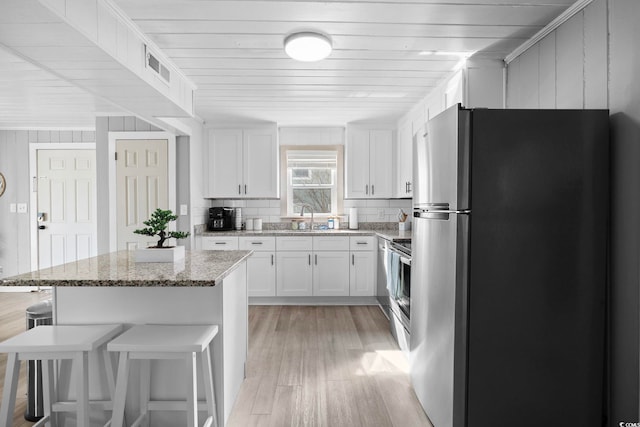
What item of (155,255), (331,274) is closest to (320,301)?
(331,274)

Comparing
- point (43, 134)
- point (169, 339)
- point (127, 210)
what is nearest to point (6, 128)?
point (43, 134)

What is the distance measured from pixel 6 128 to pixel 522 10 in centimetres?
629

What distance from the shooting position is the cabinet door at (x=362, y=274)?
4.59 meters

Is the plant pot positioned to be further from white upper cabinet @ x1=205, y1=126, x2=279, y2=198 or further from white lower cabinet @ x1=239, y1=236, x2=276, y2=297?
white upper cabinet @ x1=205, y1=126, x2=279, y2=198

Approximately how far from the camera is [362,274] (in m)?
4.60

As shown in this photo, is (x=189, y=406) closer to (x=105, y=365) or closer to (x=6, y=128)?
(x=105, y=365)

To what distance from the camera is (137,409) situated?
197 cm

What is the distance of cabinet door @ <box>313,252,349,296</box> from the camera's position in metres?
4.59

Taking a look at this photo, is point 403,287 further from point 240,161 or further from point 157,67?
point 240,161

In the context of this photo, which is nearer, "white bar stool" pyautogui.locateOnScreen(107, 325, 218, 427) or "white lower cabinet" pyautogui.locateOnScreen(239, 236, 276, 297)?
"white bar stool" pyautogui.locateOnScreen(107, 325, 218, 427)

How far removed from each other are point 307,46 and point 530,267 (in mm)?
1790

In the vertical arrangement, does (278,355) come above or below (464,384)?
below

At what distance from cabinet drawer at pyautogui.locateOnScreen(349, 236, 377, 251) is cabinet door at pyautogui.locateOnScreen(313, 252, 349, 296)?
0.44 feet

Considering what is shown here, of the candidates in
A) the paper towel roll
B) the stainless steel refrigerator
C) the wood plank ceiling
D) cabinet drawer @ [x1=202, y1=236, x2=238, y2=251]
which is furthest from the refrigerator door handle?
cabinet drawer @ [x1=202, y1=236, x2=238, y2=251]
